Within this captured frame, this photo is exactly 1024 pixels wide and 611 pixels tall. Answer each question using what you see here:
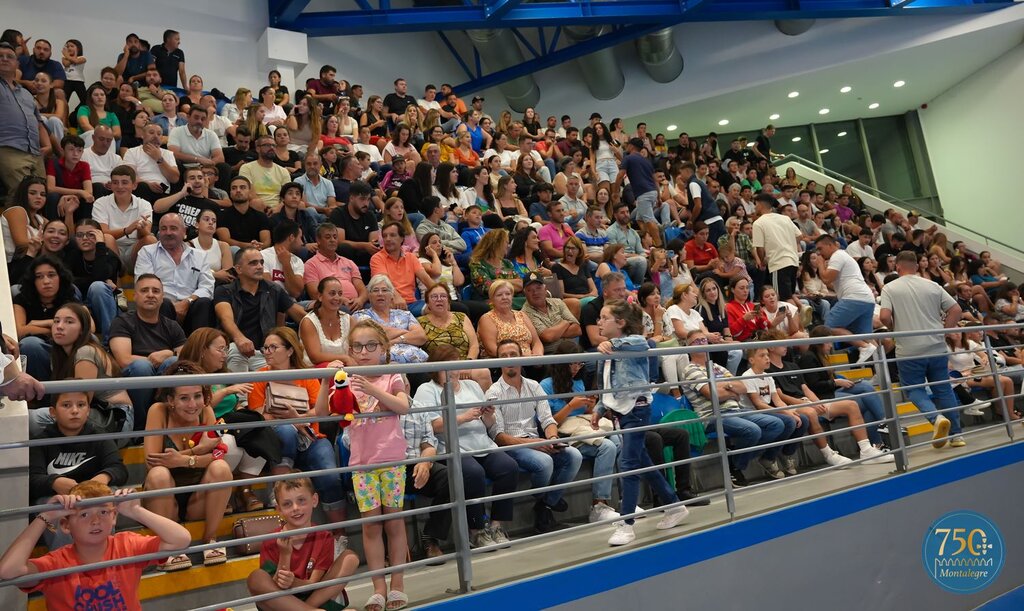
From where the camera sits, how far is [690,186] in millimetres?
10844

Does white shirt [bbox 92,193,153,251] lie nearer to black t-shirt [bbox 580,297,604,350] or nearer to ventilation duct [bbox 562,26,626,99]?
black t-shirt [bbox 580,297,604,350]

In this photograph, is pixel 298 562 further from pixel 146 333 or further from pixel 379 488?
pixel 146 333

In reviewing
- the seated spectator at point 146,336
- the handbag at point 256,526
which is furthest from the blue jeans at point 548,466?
the seated spectator at point 146,336

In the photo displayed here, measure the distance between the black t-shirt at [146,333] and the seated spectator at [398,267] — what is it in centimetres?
189

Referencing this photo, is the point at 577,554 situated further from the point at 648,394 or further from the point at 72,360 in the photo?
the point at 72,360

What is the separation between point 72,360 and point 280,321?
1541 mm

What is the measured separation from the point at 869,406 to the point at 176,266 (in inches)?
201

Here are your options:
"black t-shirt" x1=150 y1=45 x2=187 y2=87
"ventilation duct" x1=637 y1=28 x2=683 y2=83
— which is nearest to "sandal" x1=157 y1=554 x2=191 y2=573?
"black t-shirt" x1=150 y1=45 x2=187 y2=87

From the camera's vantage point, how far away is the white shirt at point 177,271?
5.43m

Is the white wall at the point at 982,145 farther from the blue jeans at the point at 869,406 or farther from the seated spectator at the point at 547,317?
the seated spectator at the point at 547,317

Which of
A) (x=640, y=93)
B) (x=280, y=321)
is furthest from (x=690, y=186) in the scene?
(x=280, y=321)

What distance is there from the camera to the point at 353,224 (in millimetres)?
7289

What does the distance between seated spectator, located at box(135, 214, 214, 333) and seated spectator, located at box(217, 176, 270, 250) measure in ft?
3.11

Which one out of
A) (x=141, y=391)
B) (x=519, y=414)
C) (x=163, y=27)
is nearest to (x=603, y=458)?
(x=519, y=414)
